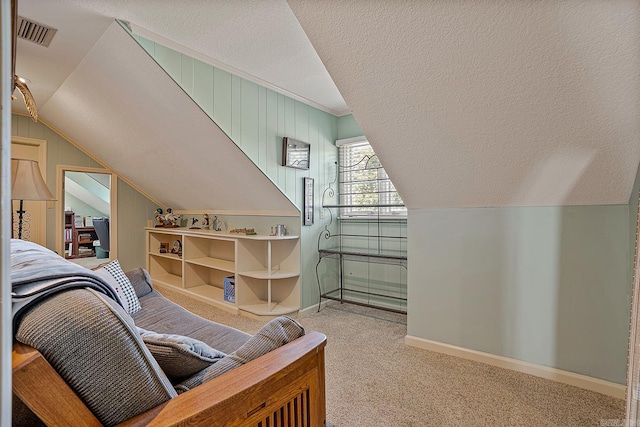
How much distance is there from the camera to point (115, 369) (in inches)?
28.5

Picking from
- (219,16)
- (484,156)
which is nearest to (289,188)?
(219,16)

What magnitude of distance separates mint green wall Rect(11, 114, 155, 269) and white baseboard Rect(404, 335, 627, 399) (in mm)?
4328

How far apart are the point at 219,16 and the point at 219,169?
5.31ft

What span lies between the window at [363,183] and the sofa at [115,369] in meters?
2.48

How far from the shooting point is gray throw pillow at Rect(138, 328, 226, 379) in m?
0.97

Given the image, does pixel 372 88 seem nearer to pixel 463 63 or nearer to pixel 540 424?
pixel 463 63

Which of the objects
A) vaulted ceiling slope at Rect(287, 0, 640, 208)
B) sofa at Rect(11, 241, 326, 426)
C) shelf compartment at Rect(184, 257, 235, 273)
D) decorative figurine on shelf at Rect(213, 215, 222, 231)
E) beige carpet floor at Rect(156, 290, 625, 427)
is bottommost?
beige carpet floor at Rect(156, 290, 625, 427)

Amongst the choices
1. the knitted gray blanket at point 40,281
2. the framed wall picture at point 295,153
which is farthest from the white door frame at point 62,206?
the knitted gray blanket at point 40,281

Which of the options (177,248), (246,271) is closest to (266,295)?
(246,271)

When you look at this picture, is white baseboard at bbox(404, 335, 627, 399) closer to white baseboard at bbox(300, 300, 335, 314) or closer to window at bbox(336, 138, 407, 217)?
white baseboard at bbox(300, 300, 335, 314)

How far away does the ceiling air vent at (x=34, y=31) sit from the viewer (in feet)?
6.53

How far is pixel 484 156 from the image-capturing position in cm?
183

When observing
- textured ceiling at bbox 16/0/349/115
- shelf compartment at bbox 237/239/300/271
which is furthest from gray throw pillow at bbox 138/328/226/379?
shelf compartment at bbox 237/239/300/271

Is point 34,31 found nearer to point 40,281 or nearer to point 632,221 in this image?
point 40,281
